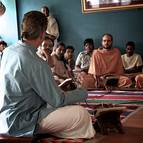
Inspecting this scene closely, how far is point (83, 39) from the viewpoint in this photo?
8.34m

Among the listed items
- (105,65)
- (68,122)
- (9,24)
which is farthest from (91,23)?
(68,122)

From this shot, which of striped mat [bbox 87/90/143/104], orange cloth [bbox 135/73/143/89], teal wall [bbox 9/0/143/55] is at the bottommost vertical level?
striped mat [bbox 87/90/143/104]

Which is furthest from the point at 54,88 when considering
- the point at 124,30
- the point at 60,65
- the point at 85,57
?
the point at 124,30

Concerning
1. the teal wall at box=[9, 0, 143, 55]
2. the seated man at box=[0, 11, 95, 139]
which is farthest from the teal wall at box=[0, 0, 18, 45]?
the seated man at box=[0, 11, 95, 139]

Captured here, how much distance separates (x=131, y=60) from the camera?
7316 millimetres

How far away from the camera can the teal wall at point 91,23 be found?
25.5ft

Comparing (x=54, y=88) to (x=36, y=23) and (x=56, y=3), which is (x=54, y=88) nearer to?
(x=36, y=23)

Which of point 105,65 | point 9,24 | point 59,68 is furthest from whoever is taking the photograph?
point 9,24

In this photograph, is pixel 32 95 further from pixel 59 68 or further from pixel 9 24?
pixel 9 24

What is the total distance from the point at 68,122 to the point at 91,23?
550cm

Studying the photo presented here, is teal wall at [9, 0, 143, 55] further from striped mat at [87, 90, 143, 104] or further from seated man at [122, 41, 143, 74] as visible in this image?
striped mat at [87, 90, 143, 104]

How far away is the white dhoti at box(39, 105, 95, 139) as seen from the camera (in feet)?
9.75

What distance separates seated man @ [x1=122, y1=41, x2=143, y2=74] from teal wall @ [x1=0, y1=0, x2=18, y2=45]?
3.12 metres

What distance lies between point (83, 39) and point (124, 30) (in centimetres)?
101
